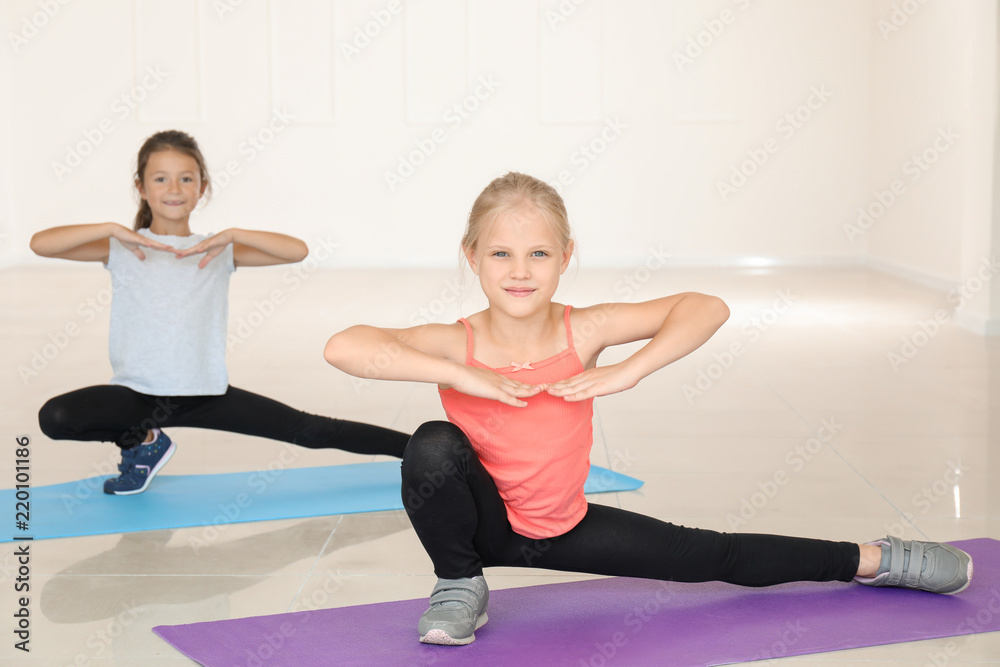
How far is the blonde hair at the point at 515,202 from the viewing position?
173cm

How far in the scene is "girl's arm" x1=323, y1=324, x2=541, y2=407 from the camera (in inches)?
62.8

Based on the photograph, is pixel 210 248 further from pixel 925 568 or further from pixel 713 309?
pixel 925 568

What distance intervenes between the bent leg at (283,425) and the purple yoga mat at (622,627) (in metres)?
0.85

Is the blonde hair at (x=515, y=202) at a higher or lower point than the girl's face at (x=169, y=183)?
lower

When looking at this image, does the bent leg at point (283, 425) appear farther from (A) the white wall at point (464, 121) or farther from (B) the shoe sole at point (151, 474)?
(A) the white wall at point (464, 121)

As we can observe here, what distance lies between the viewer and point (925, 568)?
1.82 m

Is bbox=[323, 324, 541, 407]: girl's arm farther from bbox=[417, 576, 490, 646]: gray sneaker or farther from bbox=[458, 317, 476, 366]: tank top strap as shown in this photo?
bbox=[417, 576, 490, 646]: gray sneaker

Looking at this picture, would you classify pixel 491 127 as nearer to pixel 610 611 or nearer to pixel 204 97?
pixel 204 97

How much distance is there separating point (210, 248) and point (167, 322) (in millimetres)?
211

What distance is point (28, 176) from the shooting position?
8883mm

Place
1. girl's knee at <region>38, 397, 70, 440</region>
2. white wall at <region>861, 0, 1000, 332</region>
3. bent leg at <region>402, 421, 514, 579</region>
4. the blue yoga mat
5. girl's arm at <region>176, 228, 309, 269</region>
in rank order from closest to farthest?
bent leg at <region>402, 421, 514, 579</region>, the blue yoga mat, girl's knee at <region>38, 397, 70, 440</region>, girl's arm at <region>176, 228, 309, 269</region>, white wall at <region>861, 0, 1000, 332</region>

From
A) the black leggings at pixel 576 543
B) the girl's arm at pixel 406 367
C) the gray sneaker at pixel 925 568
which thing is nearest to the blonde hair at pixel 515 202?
the girl's arm at pixel 406 367

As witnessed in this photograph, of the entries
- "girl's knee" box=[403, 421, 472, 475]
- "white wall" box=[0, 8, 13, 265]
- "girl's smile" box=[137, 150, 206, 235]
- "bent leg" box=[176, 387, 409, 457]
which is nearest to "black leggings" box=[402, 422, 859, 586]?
"girl's knee" box=[403, 421, 472, 475]

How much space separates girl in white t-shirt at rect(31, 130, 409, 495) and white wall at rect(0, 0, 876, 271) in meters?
6.36
